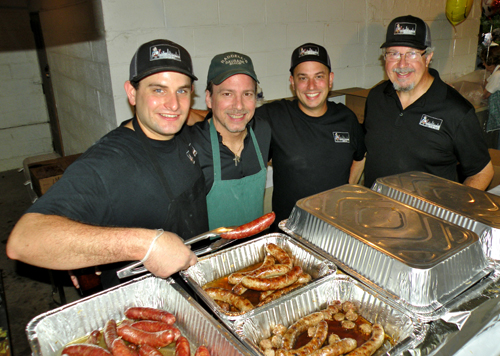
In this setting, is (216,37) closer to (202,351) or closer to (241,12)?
(241,12)

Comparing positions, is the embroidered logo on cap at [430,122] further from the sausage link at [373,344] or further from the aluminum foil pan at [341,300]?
the sausage link at [373,344]

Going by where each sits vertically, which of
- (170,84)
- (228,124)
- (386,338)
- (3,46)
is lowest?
(386,338)

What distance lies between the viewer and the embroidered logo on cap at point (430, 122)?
3.01 meters

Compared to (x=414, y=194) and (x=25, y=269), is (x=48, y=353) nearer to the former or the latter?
(x=414, y=194)

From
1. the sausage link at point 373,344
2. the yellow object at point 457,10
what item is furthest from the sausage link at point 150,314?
the yellow object at point 457,10

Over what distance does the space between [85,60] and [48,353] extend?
3.85 m

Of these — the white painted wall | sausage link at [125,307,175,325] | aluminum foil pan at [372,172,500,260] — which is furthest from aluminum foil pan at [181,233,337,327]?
the white painted wall

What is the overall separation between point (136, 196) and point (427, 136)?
242 centimetres

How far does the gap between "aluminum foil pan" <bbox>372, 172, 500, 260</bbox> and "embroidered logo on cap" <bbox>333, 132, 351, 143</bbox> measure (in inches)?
26.6

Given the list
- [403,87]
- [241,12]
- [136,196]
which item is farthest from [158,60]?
[241,12]

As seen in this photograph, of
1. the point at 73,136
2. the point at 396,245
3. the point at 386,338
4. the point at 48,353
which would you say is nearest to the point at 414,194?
the point at 396,245

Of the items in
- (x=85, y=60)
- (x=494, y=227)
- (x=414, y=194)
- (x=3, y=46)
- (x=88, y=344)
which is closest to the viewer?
(x=88, y=344)

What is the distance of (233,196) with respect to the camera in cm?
282

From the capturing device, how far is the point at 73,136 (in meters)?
6.21
